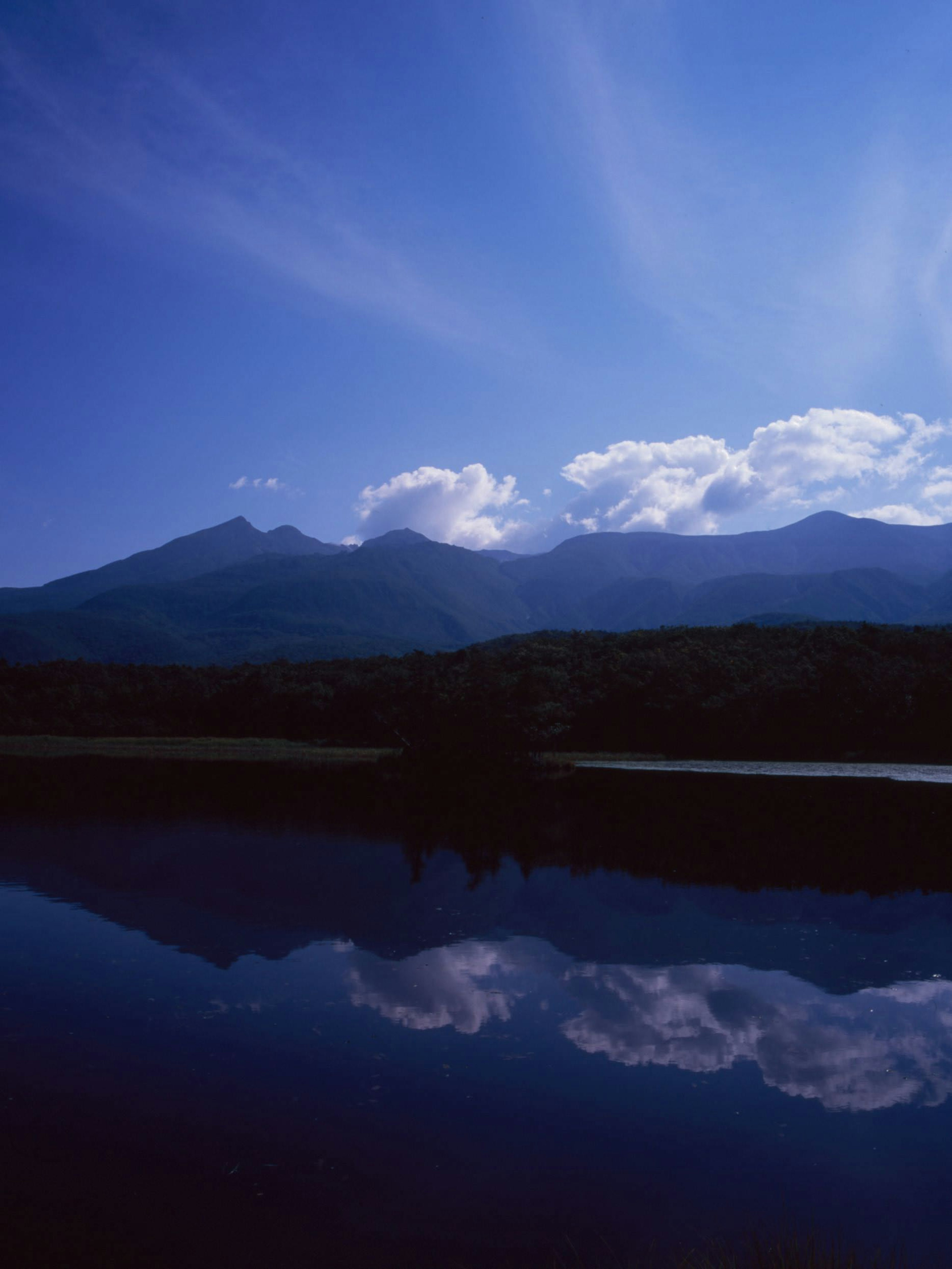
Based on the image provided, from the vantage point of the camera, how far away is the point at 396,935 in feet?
55.9

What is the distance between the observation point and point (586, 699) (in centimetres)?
8362

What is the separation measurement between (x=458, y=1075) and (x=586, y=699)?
73.7m

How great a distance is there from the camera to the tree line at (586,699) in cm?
7225

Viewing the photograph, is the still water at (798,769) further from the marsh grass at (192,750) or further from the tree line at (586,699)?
the marsh grass at (192,750)

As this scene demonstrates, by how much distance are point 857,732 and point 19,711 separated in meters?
85.2

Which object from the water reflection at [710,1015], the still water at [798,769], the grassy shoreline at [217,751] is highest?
the water reflection at [710,1015]

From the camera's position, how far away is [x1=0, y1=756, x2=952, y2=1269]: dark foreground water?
7699mm

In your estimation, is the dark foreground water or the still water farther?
the still water

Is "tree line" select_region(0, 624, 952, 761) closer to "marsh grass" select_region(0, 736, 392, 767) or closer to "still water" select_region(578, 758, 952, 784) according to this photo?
"marsh grass" select_region(0, 736, 392, 767)

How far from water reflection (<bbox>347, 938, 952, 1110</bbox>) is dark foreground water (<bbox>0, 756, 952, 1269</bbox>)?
0.18 ft

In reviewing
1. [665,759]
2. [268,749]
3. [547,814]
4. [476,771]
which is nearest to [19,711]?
[268,749]

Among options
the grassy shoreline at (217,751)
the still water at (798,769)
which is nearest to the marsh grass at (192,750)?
the grassy shoreline at (217,751)

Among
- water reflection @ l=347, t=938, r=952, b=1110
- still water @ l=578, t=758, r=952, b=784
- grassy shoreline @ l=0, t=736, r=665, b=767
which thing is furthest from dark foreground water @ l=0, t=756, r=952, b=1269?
grassy shoreline @ l=0, t=736, r=665, b=767

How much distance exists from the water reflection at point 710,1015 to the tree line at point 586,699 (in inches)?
1913
